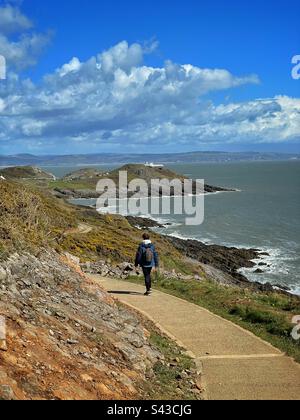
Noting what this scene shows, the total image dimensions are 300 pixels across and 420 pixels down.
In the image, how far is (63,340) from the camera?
25.9 feet

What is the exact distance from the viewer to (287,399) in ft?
25.9

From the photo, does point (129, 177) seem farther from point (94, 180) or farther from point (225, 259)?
point (225, 259)

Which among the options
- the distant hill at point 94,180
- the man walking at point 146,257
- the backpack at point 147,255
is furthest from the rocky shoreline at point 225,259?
the distant hill at point 94,180

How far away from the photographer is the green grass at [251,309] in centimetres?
1117

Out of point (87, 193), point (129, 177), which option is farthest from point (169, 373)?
point (129, 177)

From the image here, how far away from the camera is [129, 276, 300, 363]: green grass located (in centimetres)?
1117

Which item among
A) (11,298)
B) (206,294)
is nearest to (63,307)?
(11,298)

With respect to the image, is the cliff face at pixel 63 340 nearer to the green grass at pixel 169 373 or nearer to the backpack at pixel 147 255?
the green grass at pixel 169 373

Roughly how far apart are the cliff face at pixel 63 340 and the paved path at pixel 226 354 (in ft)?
3.48

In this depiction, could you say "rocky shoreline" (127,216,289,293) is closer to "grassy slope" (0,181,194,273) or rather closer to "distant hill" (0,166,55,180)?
"grassy slope" (0,181,194,273)

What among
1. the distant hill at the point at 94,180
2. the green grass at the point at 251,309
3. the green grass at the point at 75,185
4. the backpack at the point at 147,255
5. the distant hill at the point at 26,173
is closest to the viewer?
the green grass at the point at 251,309

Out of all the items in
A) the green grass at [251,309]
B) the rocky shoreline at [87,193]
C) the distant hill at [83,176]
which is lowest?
the rocky shoreline at [87,193]

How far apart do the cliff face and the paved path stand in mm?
1061

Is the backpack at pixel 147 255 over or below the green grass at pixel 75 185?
over
